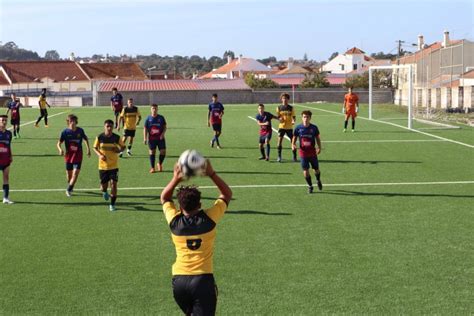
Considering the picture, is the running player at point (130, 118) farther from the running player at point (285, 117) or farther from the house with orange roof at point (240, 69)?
the house with orange roof at point (240, 69)

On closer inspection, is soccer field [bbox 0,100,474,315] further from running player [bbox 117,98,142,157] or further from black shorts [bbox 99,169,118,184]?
running player [bbox 117,98,142,157]

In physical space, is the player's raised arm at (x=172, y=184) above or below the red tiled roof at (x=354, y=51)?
below

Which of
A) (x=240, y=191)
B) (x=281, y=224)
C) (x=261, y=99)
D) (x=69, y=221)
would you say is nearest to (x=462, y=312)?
(x=281, y=224)

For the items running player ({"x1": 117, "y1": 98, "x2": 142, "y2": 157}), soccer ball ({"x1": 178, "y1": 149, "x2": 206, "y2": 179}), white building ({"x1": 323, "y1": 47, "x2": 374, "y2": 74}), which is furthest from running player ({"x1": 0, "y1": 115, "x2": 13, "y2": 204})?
white building ({"x1": 323, "y1": 47, "x2": 374, "y2": 74})

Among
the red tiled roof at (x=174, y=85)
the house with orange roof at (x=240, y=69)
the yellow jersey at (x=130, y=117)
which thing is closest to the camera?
the yellow jersey at (x=130, y=117)

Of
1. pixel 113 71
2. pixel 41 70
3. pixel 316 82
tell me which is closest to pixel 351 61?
pixel 113 71

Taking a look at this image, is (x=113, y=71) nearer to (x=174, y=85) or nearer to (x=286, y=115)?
(x=174, y=85)

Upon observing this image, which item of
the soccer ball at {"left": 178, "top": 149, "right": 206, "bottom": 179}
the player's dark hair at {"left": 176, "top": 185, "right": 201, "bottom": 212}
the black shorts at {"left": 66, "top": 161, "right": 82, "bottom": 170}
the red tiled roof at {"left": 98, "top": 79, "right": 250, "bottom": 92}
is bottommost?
the black shorts at {"left": 66, "top": 161, "right": 82, "bottom": 170}

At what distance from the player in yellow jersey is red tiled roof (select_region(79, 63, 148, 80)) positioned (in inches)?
4730

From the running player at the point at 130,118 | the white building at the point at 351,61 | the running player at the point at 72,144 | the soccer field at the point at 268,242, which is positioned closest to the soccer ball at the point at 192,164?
the soccer field at the point at 268,242

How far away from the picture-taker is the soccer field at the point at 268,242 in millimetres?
8766

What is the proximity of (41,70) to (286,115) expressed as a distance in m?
106

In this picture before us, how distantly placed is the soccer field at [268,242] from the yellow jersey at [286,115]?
1.71 m

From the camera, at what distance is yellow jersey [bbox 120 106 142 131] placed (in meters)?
24.2
